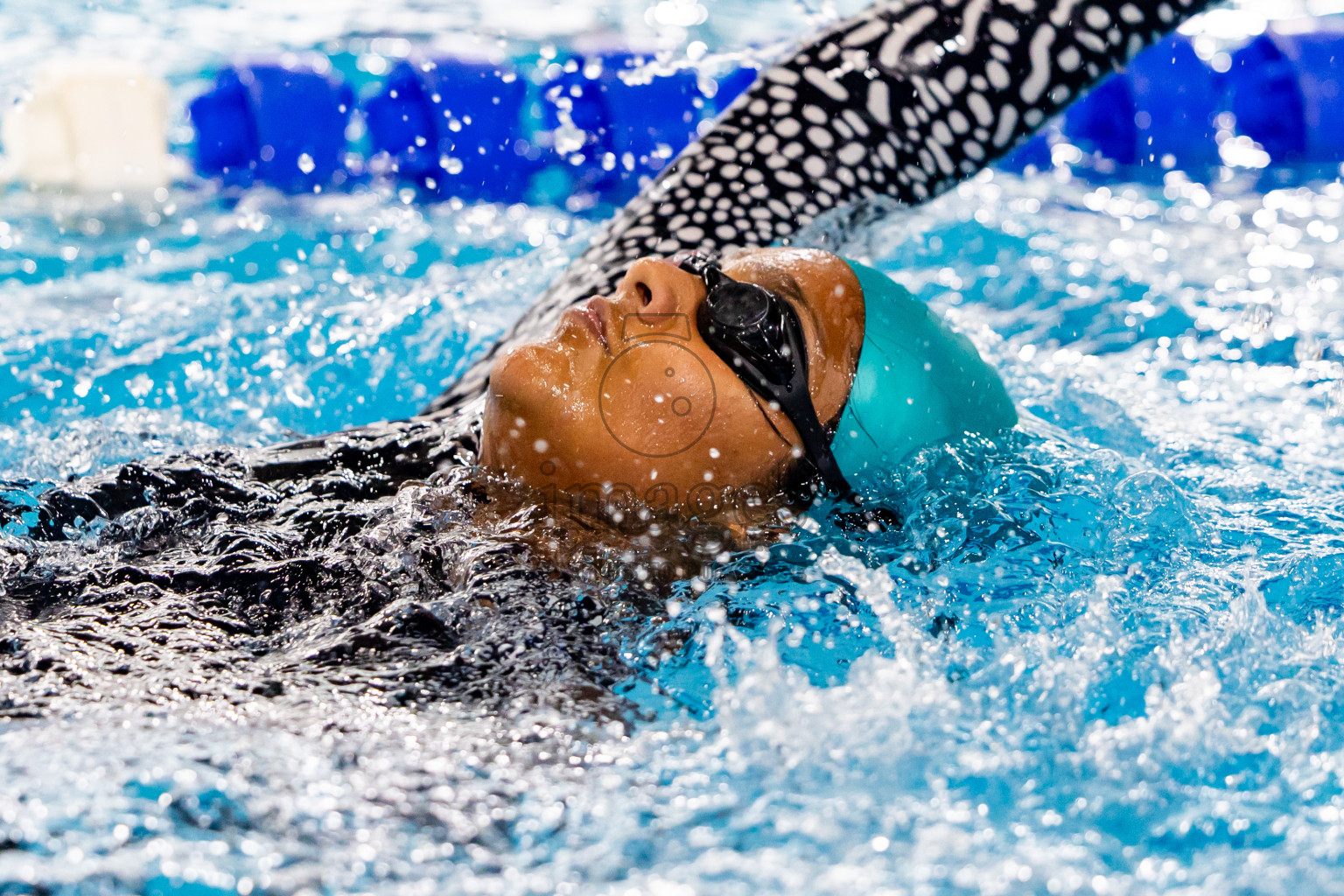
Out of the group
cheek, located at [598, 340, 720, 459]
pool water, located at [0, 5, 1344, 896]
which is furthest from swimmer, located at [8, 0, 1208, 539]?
pool water, located at [0, 5, 1344, 896]

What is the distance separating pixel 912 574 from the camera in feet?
7.21

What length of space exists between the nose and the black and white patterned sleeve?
0.81 m

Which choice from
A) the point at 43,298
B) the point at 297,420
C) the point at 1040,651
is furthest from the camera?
the point at 43,298

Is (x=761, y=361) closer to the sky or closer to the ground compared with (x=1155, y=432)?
closer to the sky

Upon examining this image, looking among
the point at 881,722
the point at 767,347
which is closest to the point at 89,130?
the point at 767,347

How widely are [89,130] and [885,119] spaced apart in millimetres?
4924

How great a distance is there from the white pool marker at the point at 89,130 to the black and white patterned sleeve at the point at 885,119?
4.09 meters

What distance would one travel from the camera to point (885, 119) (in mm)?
3180

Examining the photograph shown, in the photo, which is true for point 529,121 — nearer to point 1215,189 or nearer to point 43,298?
point 43,298

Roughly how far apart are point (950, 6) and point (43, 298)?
151 inches

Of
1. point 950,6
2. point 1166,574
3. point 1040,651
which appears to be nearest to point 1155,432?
point 1166,574

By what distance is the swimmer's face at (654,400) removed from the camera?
83.7 inches

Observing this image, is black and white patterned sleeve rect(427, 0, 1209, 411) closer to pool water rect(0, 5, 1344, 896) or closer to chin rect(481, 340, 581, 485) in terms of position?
pool water rect(0, 5, 1344, 896)

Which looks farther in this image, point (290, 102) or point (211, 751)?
point (290, 102)
